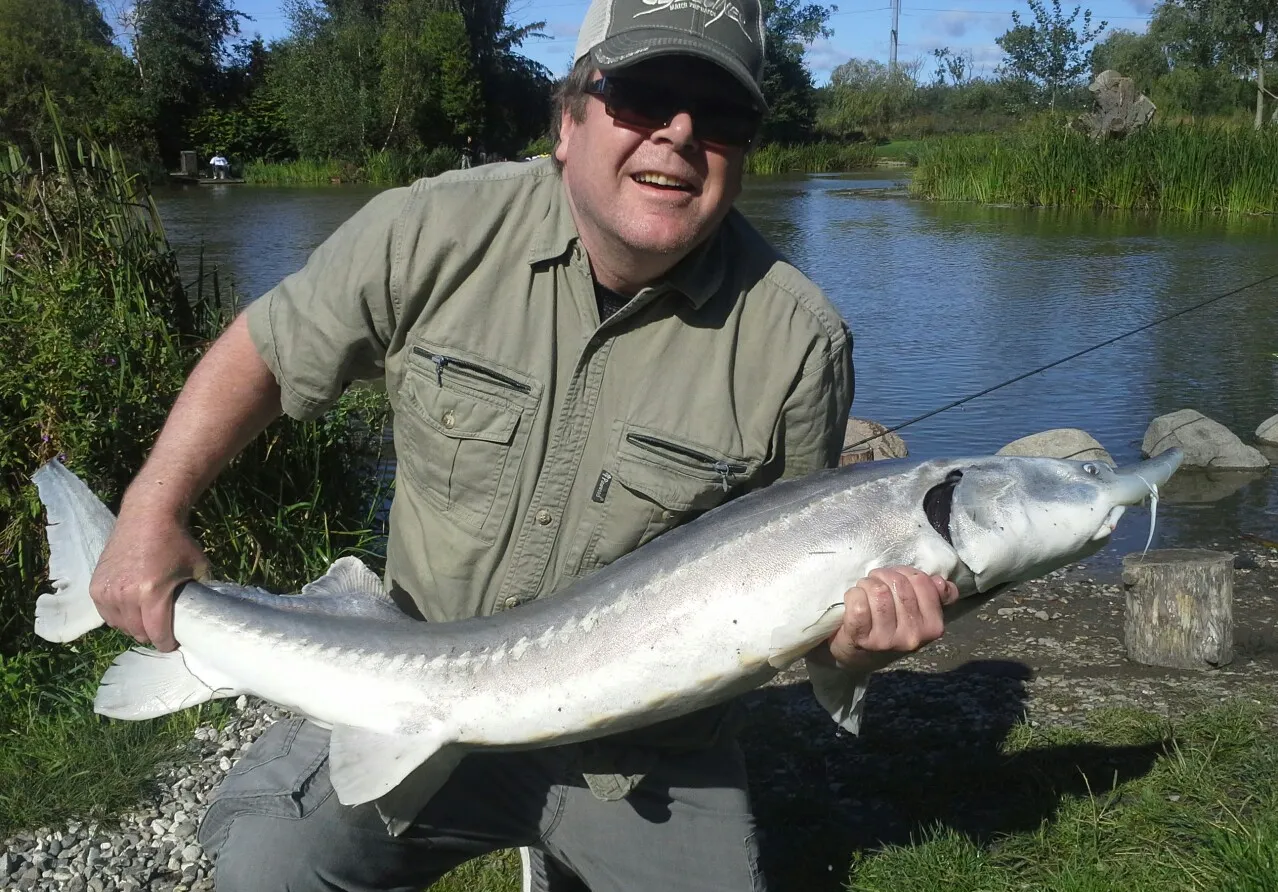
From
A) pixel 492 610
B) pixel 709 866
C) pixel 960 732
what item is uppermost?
pixel 492 610

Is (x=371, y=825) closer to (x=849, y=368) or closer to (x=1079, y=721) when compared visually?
(x=849, y=368)

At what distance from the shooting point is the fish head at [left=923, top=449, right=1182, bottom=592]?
2643 mm

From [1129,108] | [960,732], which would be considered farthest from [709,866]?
[1129,108]

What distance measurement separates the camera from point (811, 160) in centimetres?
4953

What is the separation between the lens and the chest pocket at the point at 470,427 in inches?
116

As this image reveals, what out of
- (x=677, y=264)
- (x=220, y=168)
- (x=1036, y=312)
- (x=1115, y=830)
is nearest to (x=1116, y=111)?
(x=1036, y=312)

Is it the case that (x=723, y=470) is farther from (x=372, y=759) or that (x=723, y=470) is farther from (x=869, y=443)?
(x=869, y=443)

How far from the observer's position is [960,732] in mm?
4316

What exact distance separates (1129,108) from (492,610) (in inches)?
1052

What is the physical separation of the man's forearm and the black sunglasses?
Answer: 3.52 feet

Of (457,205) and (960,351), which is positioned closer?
(457,205)

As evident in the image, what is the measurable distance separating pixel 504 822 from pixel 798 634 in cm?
95

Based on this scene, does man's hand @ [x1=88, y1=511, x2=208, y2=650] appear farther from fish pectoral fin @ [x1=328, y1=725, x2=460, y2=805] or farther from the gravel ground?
the gravel ground

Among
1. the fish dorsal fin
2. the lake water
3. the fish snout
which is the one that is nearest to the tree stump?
the lake water
